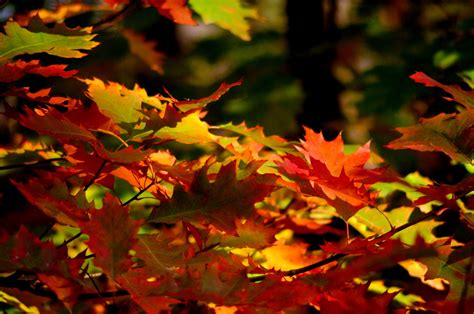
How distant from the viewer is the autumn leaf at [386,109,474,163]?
87 centimetres

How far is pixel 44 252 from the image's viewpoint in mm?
713

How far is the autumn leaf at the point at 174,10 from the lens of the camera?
1.24 m

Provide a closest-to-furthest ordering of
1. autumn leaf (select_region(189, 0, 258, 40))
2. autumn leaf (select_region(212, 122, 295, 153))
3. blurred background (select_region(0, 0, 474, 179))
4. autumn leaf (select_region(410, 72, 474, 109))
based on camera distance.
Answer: autumn leaf (select_region(410, 72, 474, 109))
autumn leaf (select_region(212, 122, 295, 153))
autumn leaf (select_region(189, 0, 258, 40))
blurred background (select_region(0, 0, 474, 179))

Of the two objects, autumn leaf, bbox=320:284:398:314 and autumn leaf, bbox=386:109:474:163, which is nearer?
autumn leaf, bbox=320:284:398:314

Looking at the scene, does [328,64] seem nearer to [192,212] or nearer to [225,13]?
[225,13]

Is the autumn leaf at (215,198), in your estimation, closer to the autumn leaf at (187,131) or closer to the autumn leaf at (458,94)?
the autumn leaf at (187,131)

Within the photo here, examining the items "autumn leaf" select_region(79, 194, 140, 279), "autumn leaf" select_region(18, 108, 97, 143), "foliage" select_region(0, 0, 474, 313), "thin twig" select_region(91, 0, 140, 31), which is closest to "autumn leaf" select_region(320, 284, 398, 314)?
"foliage" select_region(0, 0, 474, 313)

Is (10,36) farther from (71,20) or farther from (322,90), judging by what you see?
(322,90)

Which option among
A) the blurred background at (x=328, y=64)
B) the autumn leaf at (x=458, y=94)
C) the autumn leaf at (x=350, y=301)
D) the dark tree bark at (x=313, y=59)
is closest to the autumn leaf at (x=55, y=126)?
the autumn leaf at (x=350, y=301)

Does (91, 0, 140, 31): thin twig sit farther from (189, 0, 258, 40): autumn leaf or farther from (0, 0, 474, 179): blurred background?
(0, 0, 474, 179): blurred background

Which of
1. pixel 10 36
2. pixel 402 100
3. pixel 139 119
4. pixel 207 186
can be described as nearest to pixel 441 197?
pixel 207 186

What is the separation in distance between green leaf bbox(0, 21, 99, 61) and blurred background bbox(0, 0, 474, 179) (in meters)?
0.99

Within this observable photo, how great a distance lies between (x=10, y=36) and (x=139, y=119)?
207 mm

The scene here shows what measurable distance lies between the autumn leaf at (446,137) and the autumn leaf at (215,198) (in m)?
0.21
